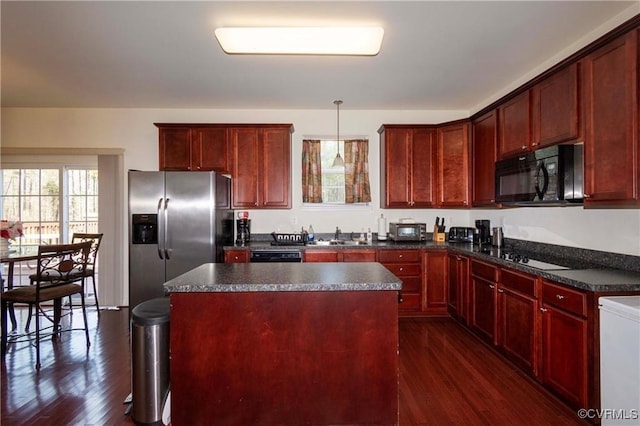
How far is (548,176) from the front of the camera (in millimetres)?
2447

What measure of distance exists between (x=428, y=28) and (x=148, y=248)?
3.36 m

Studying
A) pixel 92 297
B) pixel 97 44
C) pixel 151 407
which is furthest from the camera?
pixel 92 297

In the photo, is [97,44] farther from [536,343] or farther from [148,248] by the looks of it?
[536,343]

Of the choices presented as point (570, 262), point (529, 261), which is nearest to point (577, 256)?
point (570, 262)

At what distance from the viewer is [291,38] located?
7.86ft

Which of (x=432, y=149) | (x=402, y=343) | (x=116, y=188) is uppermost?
(x=432, y=149)

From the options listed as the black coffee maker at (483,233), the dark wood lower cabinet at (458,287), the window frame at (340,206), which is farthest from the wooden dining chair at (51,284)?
the black coffee maker at (483,233)

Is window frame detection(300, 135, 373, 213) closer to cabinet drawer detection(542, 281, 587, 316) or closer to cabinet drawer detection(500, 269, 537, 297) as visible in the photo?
cabinet drawer detection(500, 269, 537, 297)

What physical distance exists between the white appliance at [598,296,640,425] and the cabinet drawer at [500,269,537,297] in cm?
56

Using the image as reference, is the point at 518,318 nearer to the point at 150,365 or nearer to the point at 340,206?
the point at 340,206

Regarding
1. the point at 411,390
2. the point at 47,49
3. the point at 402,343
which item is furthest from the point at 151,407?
the point at 47,49

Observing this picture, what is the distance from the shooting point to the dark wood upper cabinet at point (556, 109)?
2342 mm

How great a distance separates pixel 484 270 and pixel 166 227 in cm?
328

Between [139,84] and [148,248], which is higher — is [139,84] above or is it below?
above
